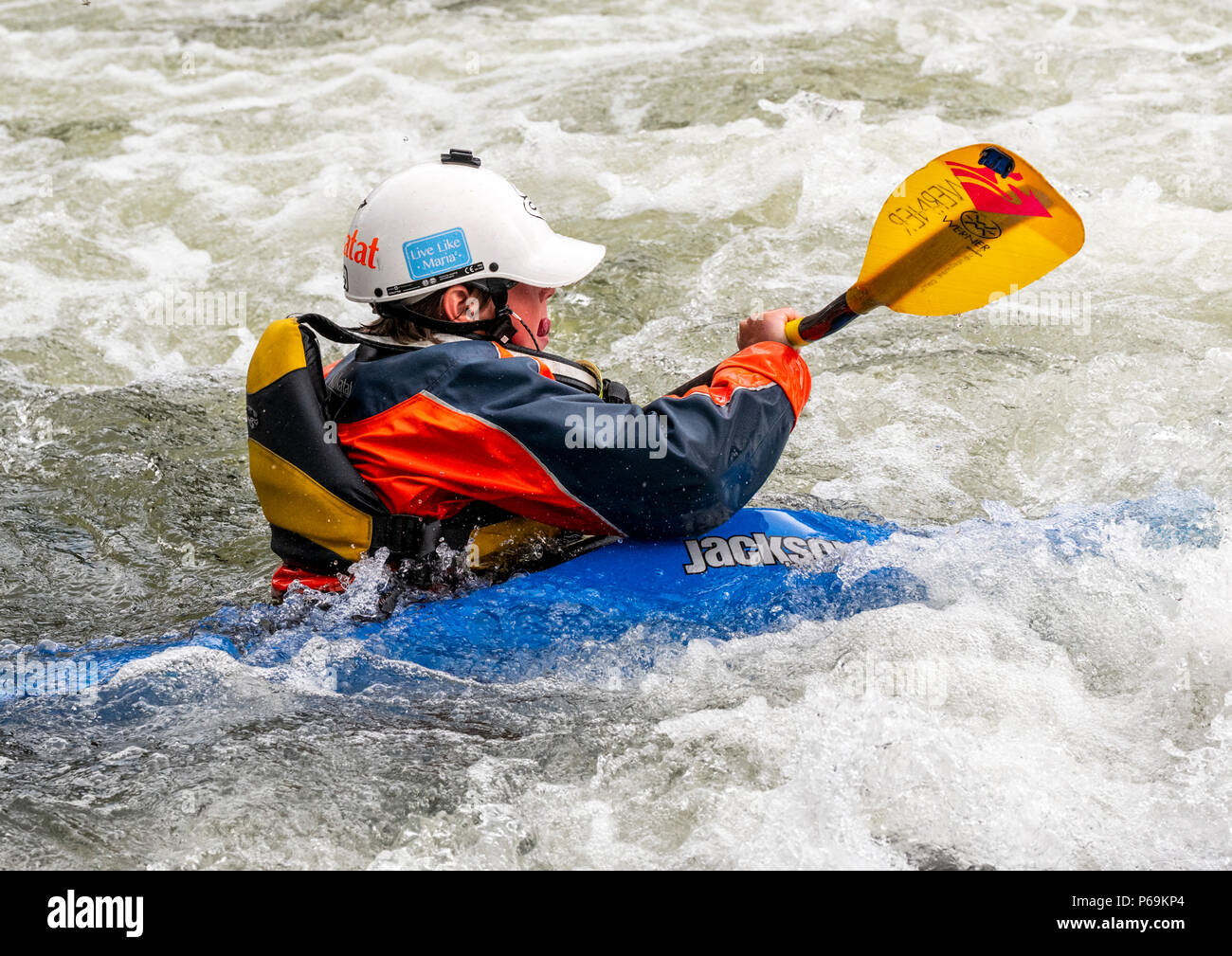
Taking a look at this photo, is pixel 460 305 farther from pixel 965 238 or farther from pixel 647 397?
pixel 647 397

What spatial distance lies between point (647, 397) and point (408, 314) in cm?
177

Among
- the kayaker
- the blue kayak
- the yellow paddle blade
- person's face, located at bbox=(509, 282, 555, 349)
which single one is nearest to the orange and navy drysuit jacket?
the kayaker

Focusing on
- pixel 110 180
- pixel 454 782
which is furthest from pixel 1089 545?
pixel 110 180

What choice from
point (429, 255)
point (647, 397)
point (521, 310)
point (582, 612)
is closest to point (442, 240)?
point (429, 255)

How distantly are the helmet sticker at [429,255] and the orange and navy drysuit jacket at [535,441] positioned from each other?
197 millimetres

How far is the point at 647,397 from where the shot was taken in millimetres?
4496

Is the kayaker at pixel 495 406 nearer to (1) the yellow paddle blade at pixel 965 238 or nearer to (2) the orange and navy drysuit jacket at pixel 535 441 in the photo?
(2) the orange and navy drysuit jacket at pixel 535 441

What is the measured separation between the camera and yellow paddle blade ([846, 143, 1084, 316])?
9.45 ft

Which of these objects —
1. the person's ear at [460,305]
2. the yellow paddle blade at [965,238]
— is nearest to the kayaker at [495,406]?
the person's ear at [460,305]

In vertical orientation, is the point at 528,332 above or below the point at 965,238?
below

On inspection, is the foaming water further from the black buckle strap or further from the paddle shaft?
the paddle shaft

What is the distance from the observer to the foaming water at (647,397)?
2.35m
